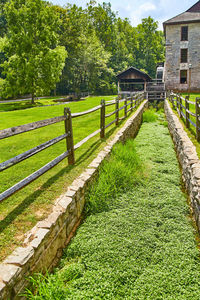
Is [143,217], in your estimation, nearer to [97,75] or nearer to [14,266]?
[14,266]

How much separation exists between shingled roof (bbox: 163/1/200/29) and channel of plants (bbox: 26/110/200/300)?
28636 millimetres

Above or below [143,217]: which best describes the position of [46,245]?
above

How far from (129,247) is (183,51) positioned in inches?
1205

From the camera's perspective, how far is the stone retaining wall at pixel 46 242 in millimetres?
1917

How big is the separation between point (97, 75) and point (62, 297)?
41.1 metres

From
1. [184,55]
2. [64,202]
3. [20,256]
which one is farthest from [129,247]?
[184,55]

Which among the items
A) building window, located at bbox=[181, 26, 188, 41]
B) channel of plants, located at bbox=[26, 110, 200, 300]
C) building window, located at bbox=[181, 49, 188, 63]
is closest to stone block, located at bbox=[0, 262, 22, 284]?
channel of plants, located at bbox=[26, 110, 200, 300]

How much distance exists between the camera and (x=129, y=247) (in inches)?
115

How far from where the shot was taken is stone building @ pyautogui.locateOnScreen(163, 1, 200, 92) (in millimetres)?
26953

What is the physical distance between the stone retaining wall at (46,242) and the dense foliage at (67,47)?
20.7 meters

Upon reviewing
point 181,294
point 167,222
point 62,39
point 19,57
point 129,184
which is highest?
point 62,39

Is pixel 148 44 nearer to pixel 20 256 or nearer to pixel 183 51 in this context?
pixel 183 51

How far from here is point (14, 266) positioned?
6.45ft

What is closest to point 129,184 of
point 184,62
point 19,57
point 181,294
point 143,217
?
point 143,217
